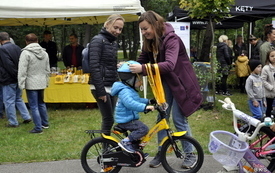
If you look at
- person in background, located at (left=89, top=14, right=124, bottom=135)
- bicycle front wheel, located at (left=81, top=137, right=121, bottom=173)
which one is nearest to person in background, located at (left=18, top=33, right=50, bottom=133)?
person in background, located at (left=89, top=14, right=124, bottom=135)

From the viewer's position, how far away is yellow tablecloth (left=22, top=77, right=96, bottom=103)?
7.76 metres

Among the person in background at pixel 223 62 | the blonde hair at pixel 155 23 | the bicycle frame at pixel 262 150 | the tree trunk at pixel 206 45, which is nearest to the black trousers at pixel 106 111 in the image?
the blonde hair at pixel 155 23

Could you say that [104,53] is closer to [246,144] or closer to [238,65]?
[246,144]

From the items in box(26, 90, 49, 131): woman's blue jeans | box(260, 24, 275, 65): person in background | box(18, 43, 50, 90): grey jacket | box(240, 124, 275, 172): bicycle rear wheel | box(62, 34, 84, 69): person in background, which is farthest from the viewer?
box(62, 34, 84, 69): person in background

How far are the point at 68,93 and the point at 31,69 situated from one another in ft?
6.46

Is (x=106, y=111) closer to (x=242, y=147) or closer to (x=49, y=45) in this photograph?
(x=242, y=147)

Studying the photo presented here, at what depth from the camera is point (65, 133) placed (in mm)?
5984

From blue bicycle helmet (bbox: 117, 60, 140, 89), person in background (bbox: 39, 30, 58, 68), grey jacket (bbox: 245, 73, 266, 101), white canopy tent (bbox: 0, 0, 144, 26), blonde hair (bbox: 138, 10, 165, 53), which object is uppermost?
white canopy tent (bbox: 0, 0, 144, 26)

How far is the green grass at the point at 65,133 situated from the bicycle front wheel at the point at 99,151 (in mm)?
782

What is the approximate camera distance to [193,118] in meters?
6.91

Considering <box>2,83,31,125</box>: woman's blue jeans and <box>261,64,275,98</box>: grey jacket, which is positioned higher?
<box>261,64,275,98</box>: grey jacket

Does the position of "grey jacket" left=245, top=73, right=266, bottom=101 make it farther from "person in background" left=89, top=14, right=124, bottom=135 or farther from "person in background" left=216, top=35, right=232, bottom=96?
"person in background" left=216, top=35, right=232, bottom=96

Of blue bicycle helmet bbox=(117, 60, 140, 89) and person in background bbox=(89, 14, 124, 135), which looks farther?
person in background bbox=(89, 14, 124, 135)

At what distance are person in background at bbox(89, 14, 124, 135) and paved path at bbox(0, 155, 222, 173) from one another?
0.63 m
